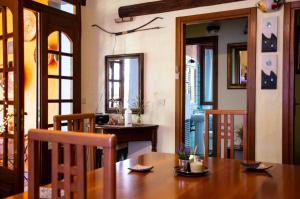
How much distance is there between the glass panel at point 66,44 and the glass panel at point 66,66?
0.10 metres

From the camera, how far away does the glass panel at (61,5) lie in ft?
12.5

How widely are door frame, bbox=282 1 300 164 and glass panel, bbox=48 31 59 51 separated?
8.68 ft

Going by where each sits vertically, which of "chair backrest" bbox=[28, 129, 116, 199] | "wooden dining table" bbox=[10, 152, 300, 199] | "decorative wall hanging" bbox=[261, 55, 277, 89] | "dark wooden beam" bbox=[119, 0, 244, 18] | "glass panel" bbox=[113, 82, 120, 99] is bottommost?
"wooden dining table" bbox=[10, 152, 300, 199]

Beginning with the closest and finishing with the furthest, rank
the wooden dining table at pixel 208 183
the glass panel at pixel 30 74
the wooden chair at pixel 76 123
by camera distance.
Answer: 1. the wooden dining table at pixel 208 183
2. the wooden chair at pixel 76 123
3. the glass panel at pixel 30 74

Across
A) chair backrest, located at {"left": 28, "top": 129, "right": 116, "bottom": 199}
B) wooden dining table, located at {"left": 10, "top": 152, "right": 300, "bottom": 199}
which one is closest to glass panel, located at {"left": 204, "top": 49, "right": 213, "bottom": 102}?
wooden dining table, located at {"left": 10, "top": 152, "right": 300, "bottom": 199}

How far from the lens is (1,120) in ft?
11.7

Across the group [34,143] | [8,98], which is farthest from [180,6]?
[34,143]

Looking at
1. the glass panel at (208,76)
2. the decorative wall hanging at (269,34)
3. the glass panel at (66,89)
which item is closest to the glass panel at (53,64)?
the glass panel at (66,89)

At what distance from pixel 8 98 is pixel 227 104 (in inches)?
126

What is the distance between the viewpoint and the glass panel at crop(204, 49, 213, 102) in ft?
17.2

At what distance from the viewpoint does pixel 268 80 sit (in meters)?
3.09

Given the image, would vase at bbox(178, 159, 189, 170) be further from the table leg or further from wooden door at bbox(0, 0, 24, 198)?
wooden door at bbox(0, 0, 24, 198)

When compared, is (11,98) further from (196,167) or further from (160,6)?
(196,167)

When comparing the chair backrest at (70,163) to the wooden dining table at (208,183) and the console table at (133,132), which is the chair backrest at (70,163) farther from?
the console table at (133,132)
